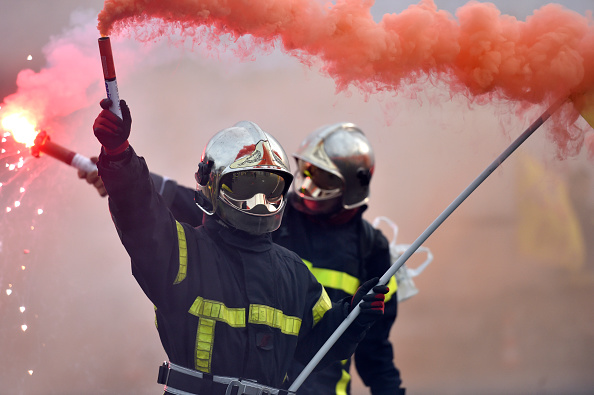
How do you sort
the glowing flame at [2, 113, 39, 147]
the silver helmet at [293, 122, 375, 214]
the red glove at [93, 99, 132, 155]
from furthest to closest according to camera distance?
the silver helmet at [293, 122, 375, 214] < the glowing flame at [2, 113, 39, 147] < the red glove at [93, 99, 132, 155]

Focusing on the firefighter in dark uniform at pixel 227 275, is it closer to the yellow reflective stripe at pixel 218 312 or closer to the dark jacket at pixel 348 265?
the yellow reflective stripe at pixel 218 312

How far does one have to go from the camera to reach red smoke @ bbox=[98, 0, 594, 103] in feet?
10.0

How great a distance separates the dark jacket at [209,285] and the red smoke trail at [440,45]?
0.72m

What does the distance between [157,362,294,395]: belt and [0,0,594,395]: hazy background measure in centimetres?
163

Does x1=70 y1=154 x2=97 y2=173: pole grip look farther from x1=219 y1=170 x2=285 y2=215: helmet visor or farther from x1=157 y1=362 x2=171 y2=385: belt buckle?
x1=157 y1=362 x2=171 y2=385: belt buckle

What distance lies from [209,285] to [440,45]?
4.65ft

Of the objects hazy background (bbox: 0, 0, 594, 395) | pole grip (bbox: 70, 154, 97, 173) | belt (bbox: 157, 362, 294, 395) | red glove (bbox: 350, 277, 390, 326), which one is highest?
hazy background (bbox: 0, 0, 594, 395)

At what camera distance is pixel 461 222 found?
9.83 m

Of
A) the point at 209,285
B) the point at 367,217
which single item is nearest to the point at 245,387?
the point at 209,285

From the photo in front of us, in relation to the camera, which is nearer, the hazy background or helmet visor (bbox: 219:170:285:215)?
helmet visor (bbox: 219:170:285:215)

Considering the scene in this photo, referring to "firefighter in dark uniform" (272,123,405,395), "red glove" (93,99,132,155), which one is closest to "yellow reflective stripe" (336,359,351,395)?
"firefighter in dark uniform" (272,123,405,395)

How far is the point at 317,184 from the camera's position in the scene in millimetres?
4785

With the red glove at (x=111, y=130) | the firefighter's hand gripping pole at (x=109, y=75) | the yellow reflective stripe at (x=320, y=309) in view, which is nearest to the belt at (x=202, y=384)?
the yellow reflective stripe at (x=320, y=309)

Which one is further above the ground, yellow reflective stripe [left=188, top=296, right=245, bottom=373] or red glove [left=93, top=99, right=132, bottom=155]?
red glove [left=93, top=99, right=132, bottom=155]
